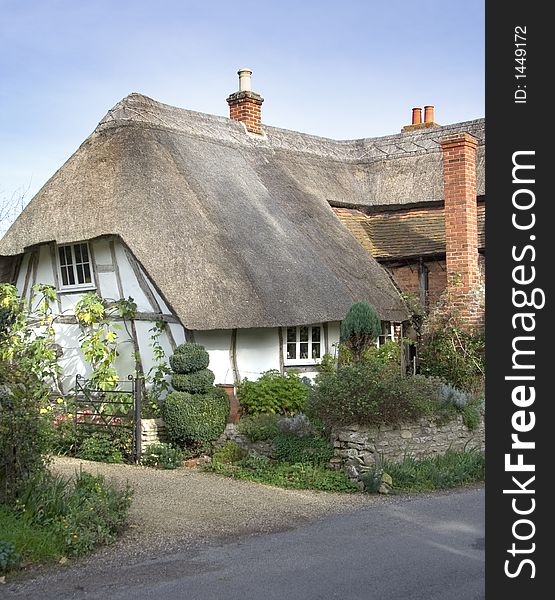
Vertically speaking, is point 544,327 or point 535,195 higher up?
point 535,195

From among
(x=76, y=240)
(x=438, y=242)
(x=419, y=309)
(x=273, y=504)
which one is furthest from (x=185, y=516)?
(x=438, y=242)

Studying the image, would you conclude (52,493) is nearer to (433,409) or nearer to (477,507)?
(477,507)

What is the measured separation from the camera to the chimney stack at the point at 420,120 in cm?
2233

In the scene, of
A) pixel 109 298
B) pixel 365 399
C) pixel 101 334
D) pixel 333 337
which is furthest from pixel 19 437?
pixel 333 337

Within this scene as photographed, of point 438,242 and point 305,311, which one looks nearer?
point 305,311

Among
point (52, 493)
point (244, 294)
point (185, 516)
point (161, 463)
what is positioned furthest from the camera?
point (244, 294)

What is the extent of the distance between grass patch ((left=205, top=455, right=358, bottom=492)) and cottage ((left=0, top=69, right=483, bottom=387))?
212 centimetres

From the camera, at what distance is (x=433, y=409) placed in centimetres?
1172

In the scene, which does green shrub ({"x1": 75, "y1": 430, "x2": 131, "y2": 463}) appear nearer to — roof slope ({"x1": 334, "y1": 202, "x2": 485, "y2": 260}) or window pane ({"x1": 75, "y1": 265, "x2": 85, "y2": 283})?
window pane ({"x1": 75, "y1": 265, "x2": 85, "y2": 283})

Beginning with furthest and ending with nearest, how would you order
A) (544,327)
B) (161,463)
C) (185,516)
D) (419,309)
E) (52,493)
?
1. (419,309)
2. (161,463)
3. (185,516)
4. (52,493)
5. (544,327)

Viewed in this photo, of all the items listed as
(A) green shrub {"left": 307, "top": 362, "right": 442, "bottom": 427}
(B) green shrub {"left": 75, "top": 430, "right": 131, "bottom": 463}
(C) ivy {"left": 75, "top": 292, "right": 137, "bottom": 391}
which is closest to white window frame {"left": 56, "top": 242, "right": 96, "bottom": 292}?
(C) ivy {"left": 75, "top": 292, "right": 137, "bottom": 391}

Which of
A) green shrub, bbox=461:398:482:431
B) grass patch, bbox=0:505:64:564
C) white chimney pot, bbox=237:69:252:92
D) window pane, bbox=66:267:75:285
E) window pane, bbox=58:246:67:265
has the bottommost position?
green shrub, bbox=461:398:482:431

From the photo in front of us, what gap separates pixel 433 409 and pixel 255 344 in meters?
3.30

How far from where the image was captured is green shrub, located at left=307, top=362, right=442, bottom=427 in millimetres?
10734
